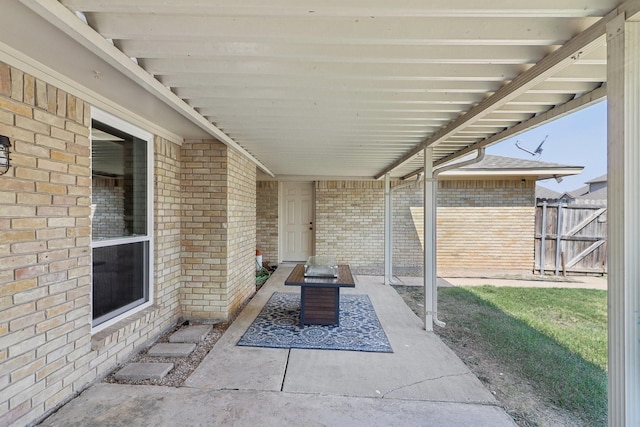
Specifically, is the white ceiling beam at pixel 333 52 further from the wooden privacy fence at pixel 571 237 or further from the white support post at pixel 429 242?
the wooden privacy fence at pixel 571 237

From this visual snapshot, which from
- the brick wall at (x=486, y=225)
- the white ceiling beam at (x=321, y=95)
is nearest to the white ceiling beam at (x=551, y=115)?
the white ceiling beam at (x=321, y=95)

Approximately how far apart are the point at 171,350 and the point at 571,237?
876 cm

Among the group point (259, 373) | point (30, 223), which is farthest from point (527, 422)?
point (30, 223)

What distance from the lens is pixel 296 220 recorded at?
8539mm

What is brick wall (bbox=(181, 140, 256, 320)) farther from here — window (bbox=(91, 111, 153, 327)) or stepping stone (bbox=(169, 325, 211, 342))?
window (bbox=(91, 111, 153, 327))

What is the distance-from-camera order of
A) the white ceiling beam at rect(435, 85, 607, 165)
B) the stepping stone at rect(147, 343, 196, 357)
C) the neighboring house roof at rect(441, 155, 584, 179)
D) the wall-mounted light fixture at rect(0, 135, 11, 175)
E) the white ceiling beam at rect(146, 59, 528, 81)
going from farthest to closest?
1. the neighboring house roof at rect(441, 155, 584, 179)
2. the stepping stone at rect(147, 343, 196, 357)
3. the white ceiling beam at rect(435, 85, 607, 165)
4. the white ceiling beam at rect(146, 59, 528, 81)
5. the wall-mounted light fixture at rect(0, 135, 11, 175)

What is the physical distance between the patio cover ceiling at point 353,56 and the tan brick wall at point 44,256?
0.53 meters

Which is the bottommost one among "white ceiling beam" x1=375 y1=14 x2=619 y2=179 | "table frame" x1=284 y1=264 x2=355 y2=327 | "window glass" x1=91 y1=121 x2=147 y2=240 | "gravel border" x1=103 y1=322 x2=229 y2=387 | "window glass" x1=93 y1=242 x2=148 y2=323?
"gravel border" x1=103 y1=322 x2=229 y2=387

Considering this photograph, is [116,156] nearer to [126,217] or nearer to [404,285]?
[126,217]

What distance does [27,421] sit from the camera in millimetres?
2012

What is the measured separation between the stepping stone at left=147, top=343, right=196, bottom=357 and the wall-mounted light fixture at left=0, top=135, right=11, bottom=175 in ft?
7.10

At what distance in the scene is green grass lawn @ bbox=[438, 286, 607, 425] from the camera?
262 cm

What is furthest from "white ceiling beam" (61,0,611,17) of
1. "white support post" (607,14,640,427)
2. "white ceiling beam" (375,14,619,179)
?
"white support post" (607,14,640,427)

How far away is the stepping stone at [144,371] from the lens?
2676 millimetres
